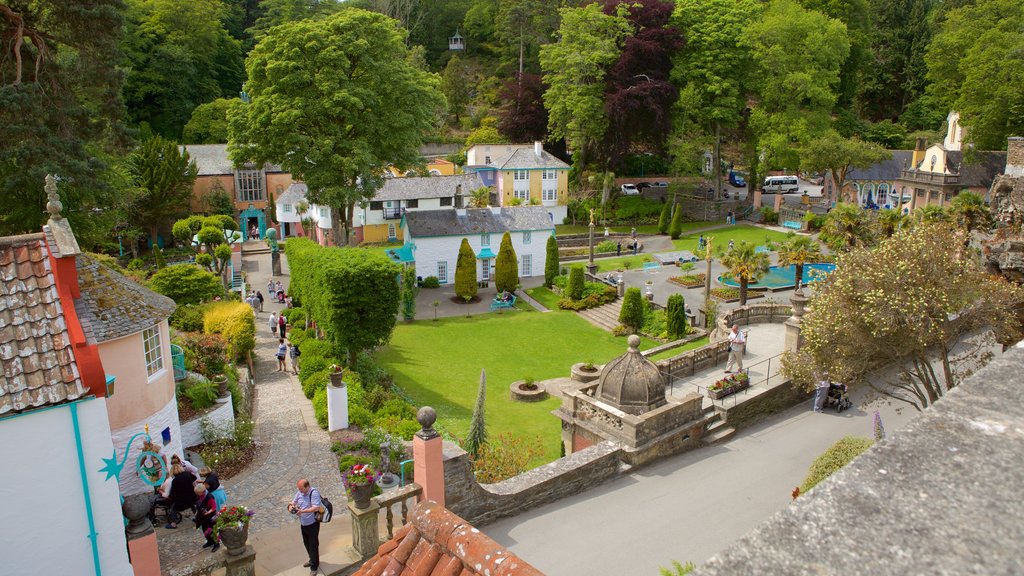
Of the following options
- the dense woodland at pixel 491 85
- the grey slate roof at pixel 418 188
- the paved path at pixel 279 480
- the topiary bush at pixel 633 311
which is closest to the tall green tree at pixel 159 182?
the dense woodland at pixel 491 85

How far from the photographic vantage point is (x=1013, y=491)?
2723 mm

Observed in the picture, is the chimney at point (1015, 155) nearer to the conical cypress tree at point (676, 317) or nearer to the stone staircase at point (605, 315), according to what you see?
the conical cypress tree at point (676, 317)

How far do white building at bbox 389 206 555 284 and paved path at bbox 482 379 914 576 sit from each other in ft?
89.0

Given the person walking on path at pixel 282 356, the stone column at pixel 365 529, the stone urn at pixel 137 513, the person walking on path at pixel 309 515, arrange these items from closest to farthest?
the stone urn at pixel 137 513, the person walking on path at pixel 309 515, the stone column at pixel 365 529, the person walking on path at pixel 282 356

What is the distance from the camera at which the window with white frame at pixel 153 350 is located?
16375 mm

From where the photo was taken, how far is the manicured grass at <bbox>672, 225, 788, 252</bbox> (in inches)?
2044

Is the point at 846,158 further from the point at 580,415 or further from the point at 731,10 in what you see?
the point at 580,415

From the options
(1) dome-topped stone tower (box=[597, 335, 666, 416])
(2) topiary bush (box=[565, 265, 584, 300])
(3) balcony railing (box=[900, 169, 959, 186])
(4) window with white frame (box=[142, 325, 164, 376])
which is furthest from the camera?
(3) balcony railing (box=[900, 169, 959, 186])

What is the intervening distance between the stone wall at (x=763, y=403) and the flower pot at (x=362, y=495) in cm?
1109

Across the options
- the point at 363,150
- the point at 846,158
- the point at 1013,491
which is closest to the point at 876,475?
the point at 1013,491

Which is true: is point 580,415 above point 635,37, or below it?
below

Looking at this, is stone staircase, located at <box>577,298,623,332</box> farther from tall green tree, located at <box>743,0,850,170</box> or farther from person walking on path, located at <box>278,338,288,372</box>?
tall green tree, located at <box>743,0,850,170</box>

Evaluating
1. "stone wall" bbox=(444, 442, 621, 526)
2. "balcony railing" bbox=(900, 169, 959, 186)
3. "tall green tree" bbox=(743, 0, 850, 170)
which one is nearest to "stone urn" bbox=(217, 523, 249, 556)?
"stone wall" bbox=(444, 442, 621, 526)

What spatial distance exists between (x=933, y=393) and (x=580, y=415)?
320 inches
